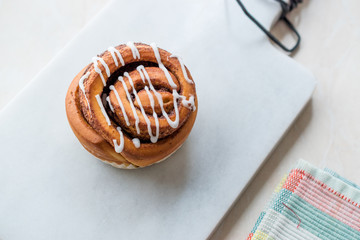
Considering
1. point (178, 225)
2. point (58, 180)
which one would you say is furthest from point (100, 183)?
point (178, 225)

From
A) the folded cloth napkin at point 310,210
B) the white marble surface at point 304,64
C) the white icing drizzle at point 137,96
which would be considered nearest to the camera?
the white icing drizzle at point 137,96

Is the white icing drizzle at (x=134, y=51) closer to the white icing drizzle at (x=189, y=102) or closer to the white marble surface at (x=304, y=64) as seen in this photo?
the white icing drizzle at (x=189, y=102)

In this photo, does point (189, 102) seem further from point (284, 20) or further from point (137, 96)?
point (284, 20)

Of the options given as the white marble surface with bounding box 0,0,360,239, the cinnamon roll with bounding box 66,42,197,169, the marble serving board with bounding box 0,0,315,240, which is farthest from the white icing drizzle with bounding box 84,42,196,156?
the white marble surface with bounding box 0,0,360,239

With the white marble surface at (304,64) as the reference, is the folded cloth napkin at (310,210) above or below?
below

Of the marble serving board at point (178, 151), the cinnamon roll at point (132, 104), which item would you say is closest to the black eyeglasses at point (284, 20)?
the marble serving board at point (178, 151)
